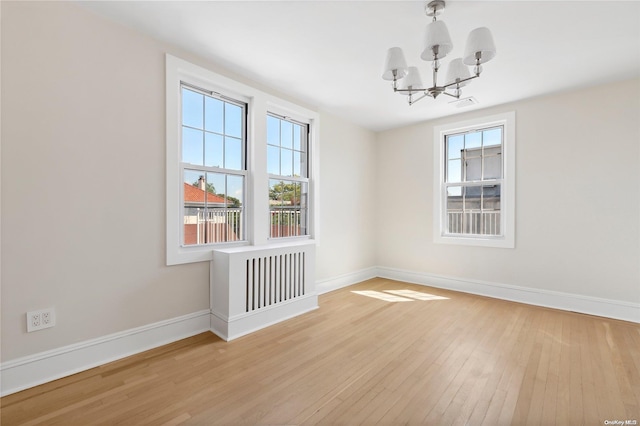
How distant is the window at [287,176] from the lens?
347 cm

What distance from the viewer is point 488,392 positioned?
5.83 ft

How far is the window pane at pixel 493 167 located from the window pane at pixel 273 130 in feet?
9.52

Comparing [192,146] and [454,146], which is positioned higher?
[454,146]

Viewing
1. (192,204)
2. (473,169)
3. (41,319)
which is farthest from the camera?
(473,169)

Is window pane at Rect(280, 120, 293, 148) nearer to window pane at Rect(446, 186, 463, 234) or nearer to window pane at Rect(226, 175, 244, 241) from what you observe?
window pane at Rect(226, 175, 244, 241)

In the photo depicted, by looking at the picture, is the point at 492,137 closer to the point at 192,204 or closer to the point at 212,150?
the point at 212,150

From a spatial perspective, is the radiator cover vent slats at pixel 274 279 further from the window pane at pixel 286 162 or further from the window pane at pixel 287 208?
the window pane at pixel 286 162

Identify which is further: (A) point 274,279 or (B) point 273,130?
(B) point 273,130

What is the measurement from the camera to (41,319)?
74.0 inches

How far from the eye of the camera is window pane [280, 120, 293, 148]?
11.9 feet

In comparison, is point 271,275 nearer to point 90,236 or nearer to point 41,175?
point 90,236

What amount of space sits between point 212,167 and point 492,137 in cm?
370

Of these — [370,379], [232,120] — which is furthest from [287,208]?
[370,379]

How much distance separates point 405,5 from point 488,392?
2622 millimetres
